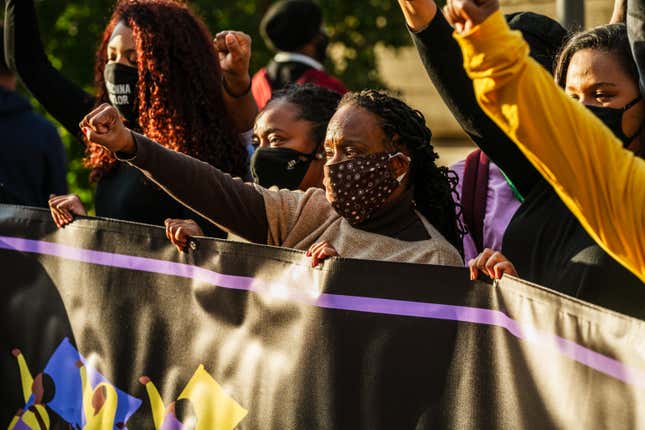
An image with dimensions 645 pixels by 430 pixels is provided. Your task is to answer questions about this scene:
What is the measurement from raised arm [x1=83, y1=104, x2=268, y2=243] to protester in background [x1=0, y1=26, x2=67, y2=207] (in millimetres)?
2536

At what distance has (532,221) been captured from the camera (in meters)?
2.91

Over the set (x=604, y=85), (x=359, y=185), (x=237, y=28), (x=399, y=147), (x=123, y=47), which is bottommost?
(x=359, y=185)

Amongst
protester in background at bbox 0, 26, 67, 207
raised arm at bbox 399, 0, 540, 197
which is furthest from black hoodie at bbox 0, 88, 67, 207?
raised arm at bbox 399, 0, 540, 197

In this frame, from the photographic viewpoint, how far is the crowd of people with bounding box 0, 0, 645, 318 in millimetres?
2260

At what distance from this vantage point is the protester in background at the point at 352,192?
3.23 m

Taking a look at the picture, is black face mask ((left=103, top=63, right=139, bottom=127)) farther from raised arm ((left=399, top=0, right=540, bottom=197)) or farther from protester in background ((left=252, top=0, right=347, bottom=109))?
protester in background ((left=252, top=0, right=347, bottom=109))

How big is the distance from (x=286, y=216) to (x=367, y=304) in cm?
62

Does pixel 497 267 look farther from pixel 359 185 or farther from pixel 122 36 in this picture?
pixel 122 36

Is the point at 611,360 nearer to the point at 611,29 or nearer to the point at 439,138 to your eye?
the point at 611,29

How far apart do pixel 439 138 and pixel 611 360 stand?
9947 mm

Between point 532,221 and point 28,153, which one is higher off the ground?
point 28,153

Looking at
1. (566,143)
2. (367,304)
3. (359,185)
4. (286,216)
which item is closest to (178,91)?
(286,216)

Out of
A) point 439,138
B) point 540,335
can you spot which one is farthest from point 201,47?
point 439,138

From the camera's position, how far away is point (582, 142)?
2244 millimetres
